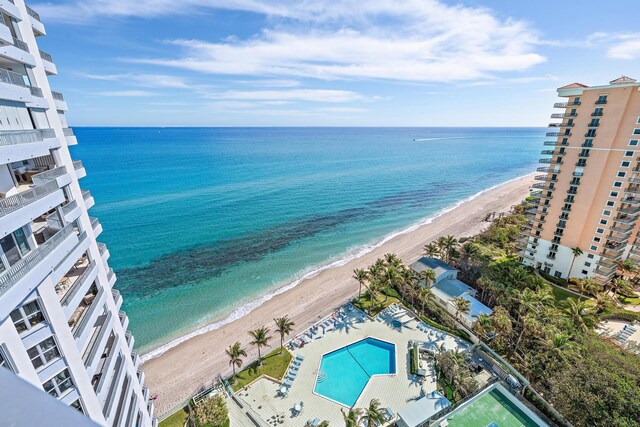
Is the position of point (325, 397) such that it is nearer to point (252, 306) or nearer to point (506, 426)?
point (506, 426)

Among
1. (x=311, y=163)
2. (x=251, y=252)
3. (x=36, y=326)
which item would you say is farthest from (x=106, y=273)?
(x=311, y=163)

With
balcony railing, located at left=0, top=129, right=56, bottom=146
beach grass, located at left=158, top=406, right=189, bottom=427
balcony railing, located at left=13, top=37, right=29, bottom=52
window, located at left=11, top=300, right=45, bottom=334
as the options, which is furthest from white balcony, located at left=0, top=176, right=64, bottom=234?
beach grass, located at left=158, top=406, right=189, bottom=427

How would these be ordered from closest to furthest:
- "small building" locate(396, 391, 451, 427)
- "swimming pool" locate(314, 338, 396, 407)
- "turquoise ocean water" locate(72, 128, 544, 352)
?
1. "small building" locate(396, 391, 451, 427)
2. "swimming pool" locate(314, 338, 396, 407)
3. "turquoise ocean water" locate(72, 128, 544, 352)

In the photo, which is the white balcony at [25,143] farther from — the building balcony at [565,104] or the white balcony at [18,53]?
the building balcony at [565,104]

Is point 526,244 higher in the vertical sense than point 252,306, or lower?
higher

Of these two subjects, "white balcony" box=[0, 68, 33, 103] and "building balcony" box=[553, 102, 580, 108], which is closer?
"white balcony" box=[0, 68, 33, 103]

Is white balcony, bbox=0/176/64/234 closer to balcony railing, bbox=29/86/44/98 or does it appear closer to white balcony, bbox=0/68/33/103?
white balcony, bbox=0/68/33/103

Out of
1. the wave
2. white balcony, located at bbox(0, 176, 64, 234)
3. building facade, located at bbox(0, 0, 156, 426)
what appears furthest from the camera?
the wave

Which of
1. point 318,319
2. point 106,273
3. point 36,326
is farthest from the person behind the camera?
point 318,319
